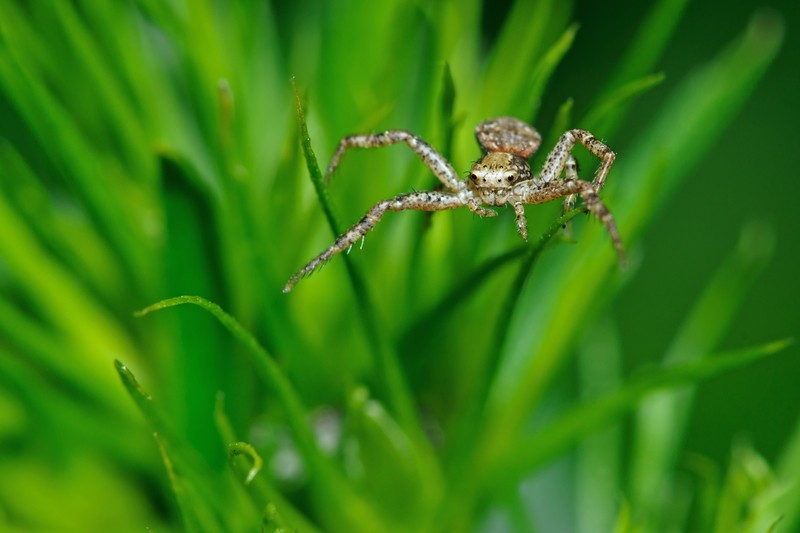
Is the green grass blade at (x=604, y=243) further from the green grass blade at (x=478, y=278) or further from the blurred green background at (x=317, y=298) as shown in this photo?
the green grass blade at (x=478, y=278)

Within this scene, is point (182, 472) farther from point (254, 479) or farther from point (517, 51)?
point (517, 51)

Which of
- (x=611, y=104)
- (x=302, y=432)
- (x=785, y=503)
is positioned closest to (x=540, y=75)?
(x=611, y=104)

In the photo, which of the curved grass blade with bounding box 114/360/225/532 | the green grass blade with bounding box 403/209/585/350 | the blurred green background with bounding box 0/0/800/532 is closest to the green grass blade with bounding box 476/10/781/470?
the blurred green background with bounding box 0/0/800/532

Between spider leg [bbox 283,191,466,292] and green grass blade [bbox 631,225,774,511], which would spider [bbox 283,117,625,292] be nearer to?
spider leg [bbox 283,191,466,292]

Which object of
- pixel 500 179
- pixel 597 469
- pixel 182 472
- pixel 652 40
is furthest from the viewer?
pixel 597 469

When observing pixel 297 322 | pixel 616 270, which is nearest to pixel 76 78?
pixel 297 322

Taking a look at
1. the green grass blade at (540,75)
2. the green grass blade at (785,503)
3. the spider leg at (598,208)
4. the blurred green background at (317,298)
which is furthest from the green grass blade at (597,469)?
the green grass blade at (540,75)

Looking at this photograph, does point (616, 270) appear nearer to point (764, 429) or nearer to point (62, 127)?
point (62, 127)
